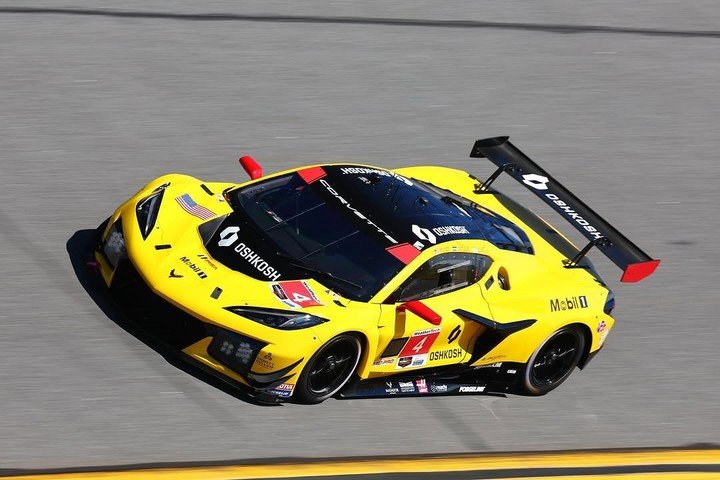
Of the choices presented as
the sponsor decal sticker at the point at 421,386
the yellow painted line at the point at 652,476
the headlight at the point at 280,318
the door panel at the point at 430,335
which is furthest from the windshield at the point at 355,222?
the yellow painted line at the point at 652,476

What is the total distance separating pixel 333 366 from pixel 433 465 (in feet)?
2.92

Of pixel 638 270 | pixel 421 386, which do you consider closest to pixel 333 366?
pixel 421 386

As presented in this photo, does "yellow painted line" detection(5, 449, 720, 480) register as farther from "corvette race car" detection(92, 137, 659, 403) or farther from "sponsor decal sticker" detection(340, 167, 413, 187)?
"sponsor decal sticker" detection(340, 167, 413, 187)

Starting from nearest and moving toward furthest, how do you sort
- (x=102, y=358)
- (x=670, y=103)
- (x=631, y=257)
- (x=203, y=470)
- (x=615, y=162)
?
1. (x=203, y=470)
2. (x=102, y=358)
3. (x=631, y=257)
4. (x=615, y=162)
5. (x=670, y=103)

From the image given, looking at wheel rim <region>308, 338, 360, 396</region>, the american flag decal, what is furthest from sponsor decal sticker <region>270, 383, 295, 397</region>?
the american flag decal

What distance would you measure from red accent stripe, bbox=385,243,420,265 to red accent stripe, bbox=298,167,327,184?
2.99 feet

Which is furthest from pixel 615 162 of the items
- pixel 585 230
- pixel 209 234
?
pixel 209 234

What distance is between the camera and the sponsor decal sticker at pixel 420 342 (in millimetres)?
8141

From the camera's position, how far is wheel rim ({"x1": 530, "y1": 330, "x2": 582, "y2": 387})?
883 centimetres

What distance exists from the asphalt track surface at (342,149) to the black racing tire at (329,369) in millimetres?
131

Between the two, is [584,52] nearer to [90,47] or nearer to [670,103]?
[670,103]

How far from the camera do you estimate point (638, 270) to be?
878 centimetres

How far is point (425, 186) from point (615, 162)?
141 inches

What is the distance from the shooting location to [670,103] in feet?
44.2
